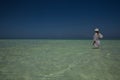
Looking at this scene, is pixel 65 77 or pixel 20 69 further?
pixel 20 69

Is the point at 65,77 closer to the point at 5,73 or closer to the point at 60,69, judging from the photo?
the point at 60,69

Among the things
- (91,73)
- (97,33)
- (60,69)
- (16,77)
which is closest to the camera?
(16,77)

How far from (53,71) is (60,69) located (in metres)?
0.58

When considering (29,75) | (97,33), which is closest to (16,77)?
(29,75)

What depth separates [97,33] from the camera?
23797 millimetres

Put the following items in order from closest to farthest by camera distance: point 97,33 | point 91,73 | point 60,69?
point 91,73 → point 60,69 → point 97,33

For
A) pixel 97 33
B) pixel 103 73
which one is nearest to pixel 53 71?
pixel 103 73

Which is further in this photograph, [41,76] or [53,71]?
[53,71]

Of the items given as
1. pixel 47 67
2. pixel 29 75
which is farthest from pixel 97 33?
pixel 29 75

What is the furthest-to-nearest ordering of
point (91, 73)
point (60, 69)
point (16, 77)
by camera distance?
point (60, 69)
point (91, 73)
point (16, 77)

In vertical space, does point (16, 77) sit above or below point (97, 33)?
below

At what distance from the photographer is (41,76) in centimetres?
1060

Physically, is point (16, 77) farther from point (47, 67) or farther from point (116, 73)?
point (116, 73)

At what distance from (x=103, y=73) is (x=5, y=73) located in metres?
4.03
